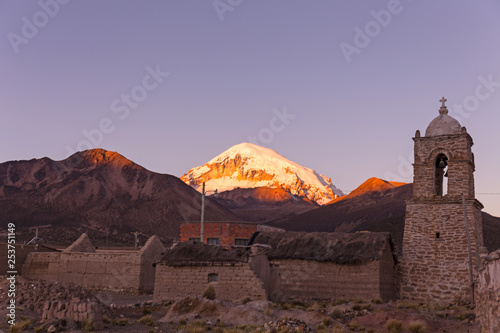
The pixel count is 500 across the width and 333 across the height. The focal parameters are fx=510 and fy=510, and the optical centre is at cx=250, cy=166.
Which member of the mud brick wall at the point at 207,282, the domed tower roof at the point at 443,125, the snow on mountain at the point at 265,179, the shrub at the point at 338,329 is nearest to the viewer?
the shrub at the point at 338,329

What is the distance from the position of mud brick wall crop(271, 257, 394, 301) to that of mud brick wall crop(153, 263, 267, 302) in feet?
8.60

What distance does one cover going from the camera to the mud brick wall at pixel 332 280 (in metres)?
23.5

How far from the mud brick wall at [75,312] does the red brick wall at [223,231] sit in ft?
95.0

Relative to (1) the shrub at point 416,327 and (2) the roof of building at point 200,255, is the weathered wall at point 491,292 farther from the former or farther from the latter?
(2) the roof of building at point 200,255

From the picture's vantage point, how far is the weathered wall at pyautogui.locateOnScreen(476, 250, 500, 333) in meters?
9.35

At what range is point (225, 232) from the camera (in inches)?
1797

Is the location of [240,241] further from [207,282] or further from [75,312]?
[75,312]

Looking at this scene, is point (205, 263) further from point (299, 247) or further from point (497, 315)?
point (497, 315)

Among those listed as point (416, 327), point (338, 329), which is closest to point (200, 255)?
point (338, 329)

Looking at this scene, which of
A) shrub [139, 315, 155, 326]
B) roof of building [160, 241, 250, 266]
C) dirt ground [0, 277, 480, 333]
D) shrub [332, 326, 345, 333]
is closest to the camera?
shrub [332, 326, 345, 333]

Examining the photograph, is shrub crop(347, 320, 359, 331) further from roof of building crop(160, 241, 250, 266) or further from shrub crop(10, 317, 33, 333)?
shrub crop(10, 317, 33, 333)

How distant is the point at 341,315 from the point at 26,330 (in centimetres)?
1041

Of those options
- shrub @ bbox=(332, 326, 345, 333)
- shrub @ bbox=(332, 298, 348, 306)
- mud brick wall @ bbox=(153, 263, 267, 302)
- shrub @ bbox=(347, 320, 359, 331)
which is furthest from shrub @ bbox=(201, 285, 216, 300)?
shrub @ bbox=(332, 326, 345, 333)

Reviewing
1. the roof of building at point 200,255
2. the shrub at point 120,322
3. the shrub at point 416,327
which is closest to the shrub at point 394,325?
the shrub at point 416,327
